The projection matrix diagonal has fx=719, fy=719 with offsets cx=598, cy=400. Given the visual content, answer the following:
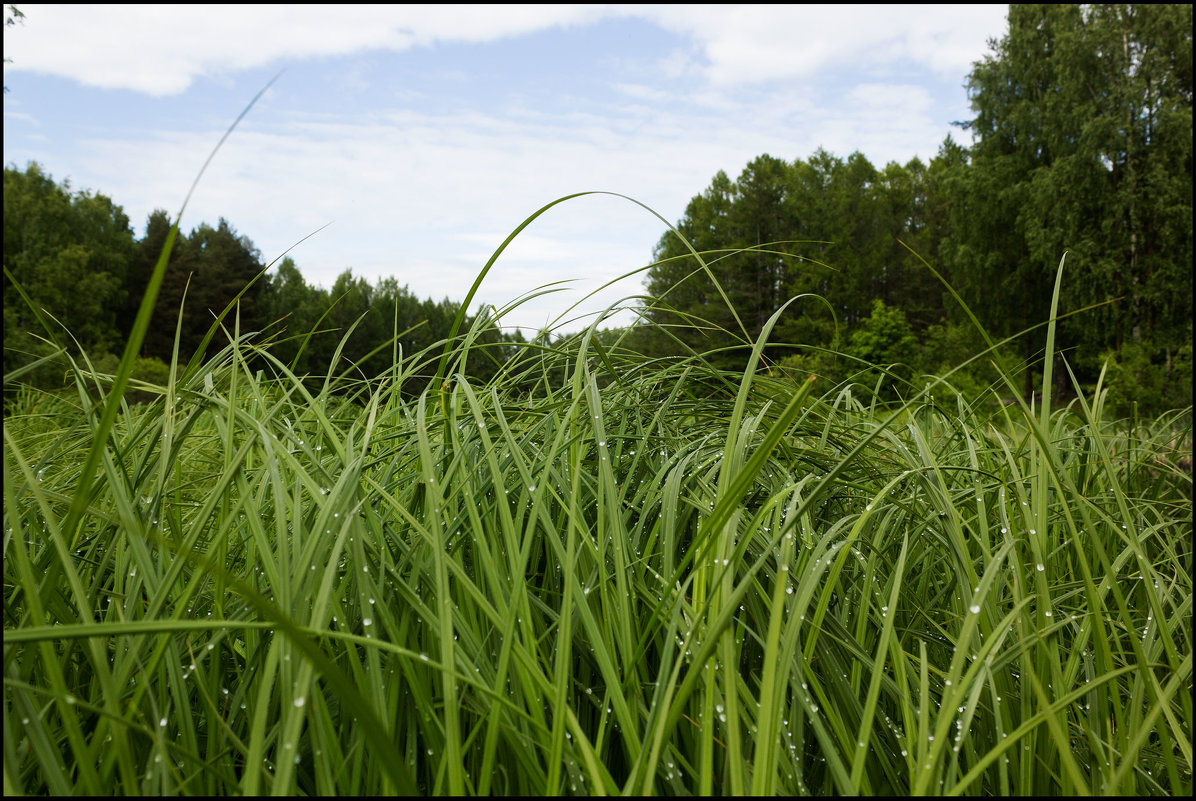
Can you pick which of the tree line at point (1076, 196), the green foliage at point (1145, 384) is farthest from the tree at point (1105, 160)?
the green foliage at point (1145, 384)

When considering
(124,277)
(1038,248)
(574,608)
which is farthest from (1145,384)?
(124,277)

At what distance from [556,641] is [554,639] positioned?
5 cm

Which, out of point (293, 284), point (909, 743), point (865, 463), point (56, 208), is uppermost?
point (56, 208)

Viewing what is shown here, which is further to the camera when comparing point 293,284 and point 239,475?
point 293,284

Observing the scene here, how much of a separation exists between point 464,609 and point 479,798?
329mm

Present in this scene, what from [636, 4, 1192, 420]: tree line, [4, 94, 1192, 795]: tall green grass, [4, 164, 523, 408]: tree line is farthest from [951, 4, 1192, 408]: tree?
[4, 94, 1192, 795]: tall green grass

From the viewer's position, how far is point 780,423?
0.80 meters

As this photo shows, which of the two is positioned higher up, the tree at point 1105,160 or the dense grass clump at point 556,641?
the tree at point 1105,160

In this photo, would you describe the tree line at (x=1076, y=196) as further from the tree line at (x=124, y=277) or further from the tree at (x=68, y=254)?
the tree at (x=68, y=254)

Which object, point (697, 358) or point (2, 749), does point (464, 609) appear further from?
point (697, 358)

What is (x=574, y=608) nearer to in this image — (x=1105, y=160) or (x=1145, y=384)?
(x=1145, y=384)

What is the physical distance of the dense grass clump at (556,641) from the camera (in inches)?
29.1

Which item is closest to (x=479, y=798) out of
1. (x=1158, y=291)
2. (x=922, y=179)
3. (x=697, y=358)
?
(x=697, y=358)

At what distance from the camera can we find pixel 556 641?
102 centimetres
